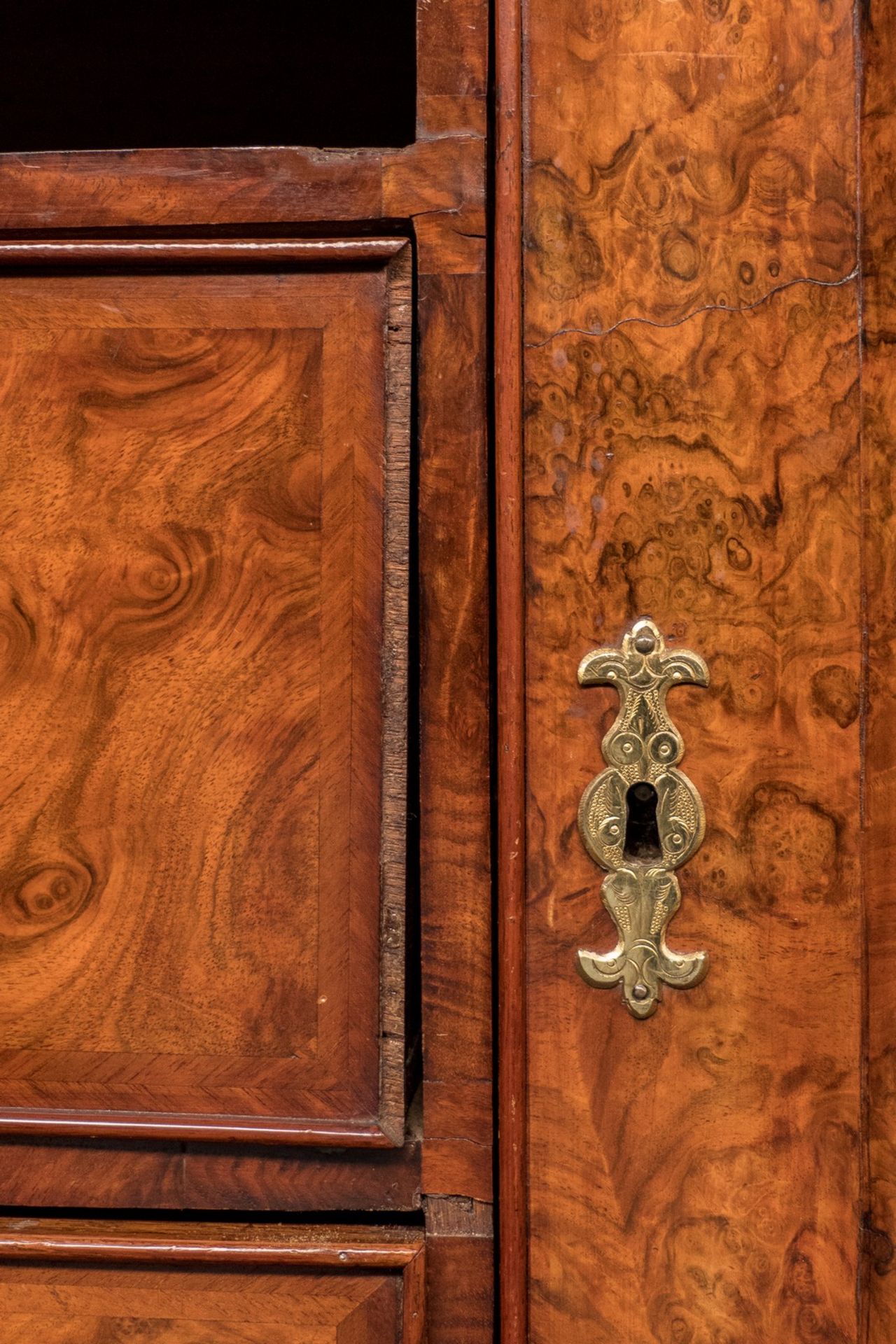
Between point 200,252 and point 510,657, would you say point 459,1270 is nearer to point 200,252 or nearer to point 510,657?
point 510,657

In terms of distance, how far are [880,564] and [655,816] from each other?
0.17 meters

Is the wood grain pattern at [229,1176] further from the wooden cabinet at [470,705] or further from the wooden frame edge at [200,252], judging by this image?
the wooden frame edge at [200,252]

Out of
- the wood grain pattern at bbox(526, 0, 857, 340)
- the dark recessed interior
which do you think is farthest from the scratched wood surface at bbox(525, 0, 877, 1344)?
the dark recessed interior

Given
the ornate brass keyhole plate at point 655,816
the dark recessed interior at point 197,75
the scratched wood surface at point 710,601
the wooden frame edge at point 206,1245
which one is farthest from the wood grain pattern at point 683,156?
the wooden frame edge at point 206,1245

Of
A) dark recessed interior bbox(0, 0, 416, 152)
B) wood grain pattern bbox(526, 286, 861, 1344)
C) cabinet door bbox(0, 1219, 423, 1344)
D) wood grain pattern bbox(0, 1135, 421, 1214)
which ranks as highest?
dark recessed interior bbox(0, 0, 416, 152)

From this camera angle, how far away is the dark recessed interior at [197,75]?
93 centimetres

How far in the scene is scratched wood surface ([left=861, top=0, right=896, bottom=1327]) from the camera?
577 mm

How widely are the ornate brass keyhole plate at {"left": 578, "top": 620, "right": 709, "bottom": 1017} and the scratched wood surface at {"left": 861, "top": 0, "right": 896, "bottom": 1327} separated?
0.29 ft

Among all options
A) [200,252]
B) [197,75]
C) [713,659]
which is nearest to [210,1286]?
[713,659]

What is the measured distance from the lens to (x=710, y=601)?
0.59 m

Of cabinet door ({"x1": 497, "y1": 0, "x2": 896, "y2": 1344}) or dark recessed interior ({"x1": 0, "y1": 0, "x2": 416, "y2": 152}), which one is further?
dark recessed interior ({"x1": 0, "y1": 0, "x2": 416, "y2": 152})

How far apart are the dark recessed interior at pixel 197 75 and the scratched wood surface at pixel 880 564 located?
0.45 metres

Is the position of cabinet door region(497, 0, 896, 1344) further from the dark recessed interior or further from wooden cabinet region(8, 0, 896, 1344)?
the dark recessed interior

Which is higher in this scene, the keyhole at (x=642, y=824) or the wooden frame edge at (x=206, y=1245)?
the keyhole at (x=642, y=824)
